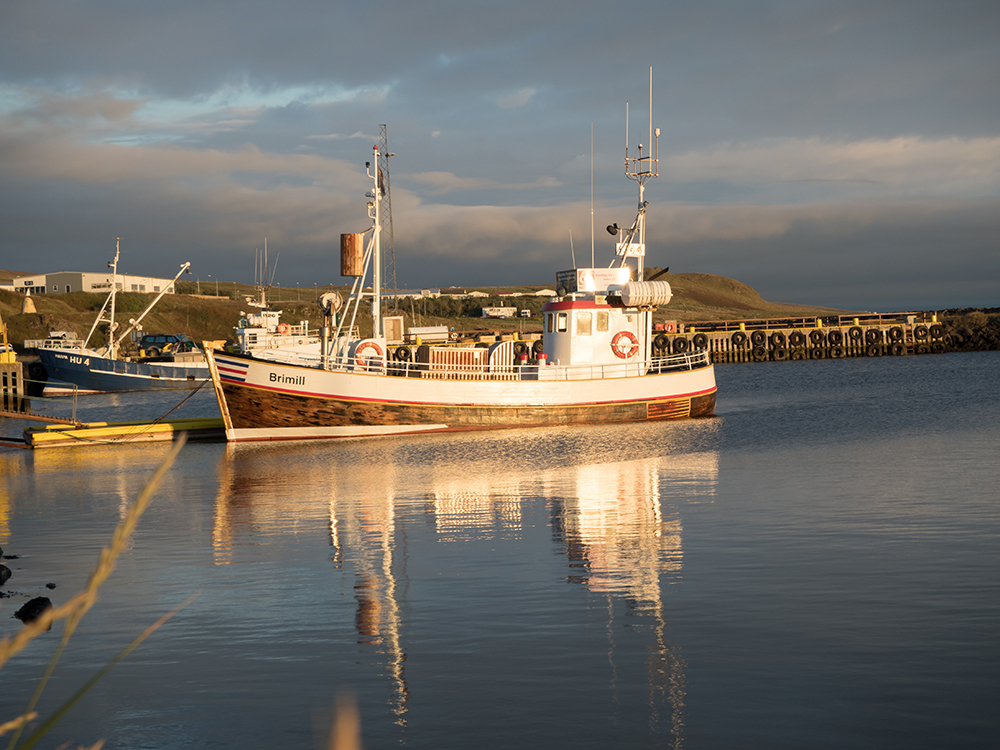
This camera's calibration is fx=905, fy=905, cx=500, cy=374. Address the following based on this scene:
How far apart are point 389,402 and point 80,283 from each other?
107812 mm

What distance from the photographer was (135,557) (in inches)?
552

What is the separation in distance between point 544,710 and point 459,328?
374 feet

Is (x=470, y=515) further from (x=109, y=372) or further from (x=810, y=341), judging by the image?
(x=810, y=341)

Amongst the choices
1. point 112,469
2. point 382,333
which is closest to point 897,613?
point 112,469

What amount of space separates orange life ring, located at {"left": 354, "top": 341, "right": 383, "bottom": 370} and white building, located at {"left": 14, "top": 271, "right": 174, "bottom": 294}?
325 feet

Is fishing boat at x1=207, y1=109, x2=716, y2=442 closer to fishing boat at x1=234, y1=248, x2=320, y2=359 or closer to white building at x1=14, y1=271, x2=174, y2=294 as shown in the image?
fishing boat at x1=234, y1=248, x2=320, y2=359

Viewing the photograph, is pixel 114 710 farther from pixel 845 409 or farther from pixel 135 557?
A: pixel 845 409

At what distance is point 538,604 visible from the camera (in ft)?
35.3

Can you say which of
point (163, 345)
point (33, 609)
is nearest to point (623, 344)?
point (33, 609)

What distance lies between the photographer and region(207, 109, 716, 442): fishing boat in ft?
102

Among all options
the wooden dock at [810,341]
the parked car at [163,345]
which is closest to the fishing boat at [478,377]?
the parked car at [163,345]

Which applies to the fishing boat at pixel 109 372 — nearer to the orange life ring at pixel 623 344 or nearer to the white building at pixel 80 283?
the orange life ring at pixel 623 344

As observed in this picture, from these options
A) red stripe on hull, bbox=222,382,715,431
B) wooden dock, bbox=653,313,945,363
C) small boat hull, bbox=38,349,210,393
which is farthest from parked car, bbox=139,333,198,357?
wooden dock, bbox=653,313,945,363


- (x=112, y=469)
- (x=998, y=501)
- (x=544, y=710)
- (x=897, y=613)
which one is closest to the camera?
(x=544, y=710)
